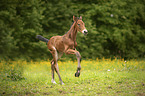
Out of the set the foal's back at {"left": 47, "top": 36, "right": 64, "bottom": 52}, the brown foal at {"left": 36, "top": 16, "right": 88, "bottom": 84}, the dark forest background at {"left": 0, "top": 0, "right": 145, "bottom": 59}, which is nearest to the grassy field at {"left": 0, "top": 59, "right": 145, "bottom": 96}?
the brown foal at {"left": 36, "top": 16, "right": 88, "bottom": 84}

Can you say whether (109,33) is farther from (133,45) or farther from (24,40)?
(24,40)

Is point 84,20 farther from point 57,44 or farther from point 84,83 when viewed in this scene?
point 84,83

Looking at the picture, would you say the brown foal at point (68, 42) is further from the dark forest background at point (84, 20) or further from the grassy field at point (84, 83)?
the dark forest background at point (84, 20)

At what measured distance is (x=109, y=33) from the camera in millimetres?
21938

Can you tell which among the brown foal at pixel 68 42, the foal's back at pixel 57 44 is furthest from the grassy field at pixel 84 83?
the foal's back at pixel 57 44

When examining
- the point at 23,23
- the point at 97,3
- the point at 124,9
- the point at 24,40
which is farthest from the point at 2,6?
the point at 124,9

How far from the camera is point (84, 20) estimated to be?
71.3ft

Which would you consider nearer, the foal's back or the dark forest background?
the foal's back

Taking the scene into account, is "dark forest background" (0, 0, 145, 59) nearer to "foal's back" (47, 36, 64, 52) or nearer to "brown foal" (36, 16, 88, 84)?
"foal's back" (47, 36, 64, 52)

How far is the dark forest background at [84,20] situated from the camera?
20984 mm

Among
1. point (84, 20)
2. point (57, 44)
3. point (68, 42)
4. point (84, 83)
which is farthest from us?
point (84, 20)

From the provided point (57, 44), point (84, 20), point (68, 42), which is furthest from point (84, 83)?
point (84, 20)

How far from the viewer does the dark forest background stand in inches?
826

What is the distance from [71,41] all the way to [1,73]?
17.4 ft
